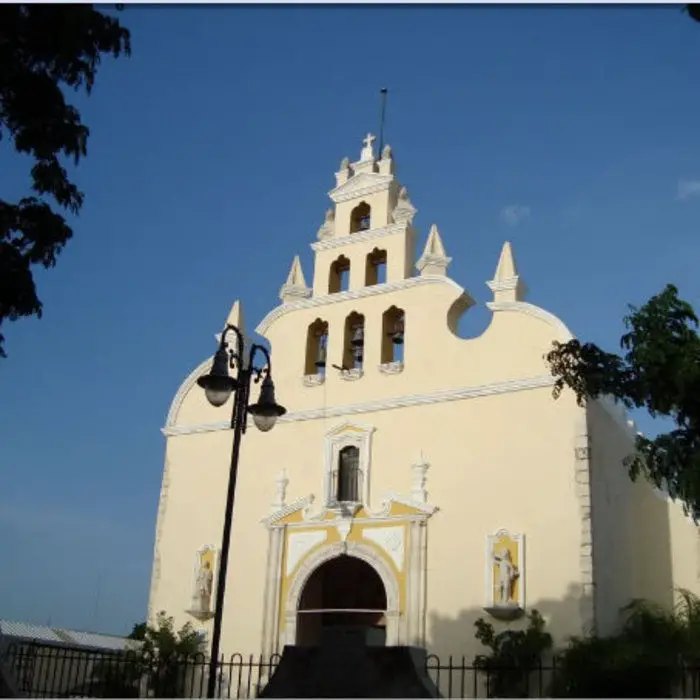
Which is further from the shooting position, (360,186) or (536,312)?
(360,186)

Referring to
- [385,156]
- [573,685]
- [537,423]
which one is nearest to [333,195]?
[385,156]

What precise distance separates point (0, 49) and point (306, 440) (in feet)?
40.5

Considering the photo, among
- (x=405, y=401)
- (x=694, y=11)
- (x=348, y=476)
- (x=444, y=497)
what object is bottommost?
(x=444, y=497)

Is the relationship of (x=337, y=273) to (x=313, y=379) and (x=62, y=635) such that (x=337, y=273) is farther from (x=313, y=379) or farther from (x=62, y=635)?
(x=62, y=635)

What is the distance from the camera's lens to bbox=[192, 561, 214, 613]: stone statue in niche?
766 inches

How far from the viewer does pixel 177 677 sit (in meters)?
18.3

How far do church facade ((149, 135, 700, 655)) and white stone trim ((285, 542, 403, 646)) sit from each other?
0.04 meters

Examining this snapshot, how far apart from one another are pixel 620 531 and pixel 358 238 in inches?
333

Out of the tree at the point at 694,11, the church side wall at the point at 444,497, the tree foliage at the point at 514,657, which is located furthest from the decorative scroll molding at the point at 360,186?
the tree at the point at 694,11

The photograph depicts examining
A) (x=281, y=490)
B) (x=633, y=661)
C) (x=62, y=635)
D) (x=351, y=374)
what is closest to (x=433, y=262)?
(x=351, y=374)

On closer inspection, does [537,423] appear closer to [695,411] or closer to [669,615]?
[669,615]

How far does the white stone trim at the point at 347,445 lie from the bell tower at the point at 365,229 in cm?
334

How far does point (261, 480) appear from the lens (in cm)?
2014

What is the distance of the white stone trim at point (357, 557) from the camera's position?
17.6 metres
